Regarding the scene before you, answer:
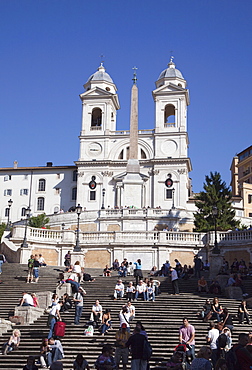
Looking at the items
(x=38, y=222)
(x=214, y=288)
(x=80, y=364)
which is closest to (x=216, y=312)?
(x=214, y=288)

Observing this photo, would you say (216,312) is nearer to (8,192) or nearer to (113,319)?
(113,319)

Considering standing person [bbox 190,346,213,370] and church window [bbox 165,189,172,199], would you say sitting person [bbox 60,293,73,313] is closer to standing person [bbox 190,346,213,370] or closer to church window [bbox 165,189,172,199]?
standing person [bbox 190,346,213,370]

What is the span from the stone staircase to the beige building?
1980 inches

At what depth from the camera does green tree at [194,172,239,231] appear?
176 ft

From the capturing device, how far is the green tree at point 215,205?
53.6 m

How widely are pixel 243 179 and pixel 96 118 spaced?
26758 mm

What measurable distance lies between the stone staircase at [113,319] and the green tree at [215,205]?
83.7ft

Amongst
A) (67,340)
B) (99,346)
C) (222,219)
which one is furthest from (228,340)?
(222,219)

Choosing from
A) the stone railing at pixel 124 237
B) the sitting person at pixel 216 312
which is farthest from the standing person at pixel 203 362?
the stone railing at pixel 124 237

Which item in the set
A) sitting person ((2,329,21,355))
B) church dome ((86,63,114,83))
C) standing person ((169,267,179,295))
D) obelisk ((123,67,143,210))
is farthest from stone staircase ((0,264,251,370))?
church dome ((86,63,114,83))

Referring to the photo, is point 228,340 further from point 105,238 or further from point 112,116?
point 112,116

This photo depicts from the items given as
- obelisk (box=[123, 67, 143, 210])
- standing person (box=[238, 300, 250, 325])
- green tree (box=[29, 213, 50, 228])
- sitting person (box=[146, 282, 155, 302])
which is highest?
obelisk (box=[123, 67, 143, 210])

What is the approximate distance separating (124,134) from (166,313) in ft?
205

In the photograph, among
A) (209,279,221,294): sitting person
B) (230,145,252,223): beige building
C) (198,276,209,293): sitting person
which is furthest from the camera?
(230,145,252,223): beige building
